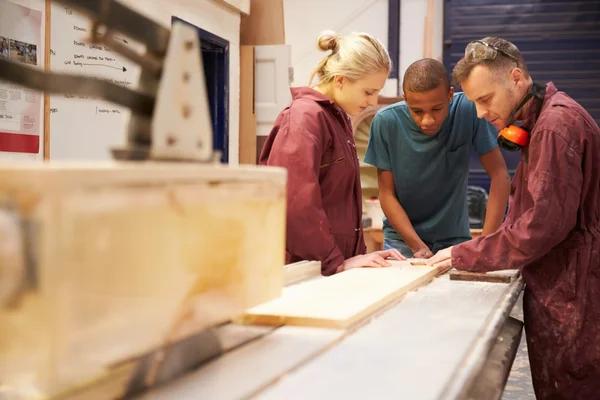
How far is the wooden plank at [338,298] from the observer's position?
4.09 ft

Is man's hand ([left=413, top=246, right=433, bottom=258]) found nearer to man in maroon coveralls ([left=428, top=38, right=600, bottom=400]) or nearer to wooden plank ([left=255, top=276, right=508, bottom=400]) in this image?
man in maroon coveralls ([left=428, top=38, right=600, bottom=400])

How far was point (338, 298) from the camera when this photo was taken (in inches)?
57.4

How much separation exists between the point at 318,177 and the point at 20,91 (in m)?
1.67

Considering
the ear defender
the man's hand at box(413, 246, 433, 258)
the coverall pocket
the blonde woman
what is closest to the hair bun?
the blonde woman

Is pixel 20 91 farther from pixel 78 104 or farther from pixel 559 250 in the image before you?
pixel 559 250

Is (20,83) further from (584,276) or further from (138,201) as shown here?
(584,276)

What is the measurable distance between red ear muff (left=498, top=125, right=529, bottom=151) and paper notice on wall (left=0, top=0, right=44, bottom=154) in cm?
206

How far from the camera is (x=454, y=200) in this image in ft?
10.1

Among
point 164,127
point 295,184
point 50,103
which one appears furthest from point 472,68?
point 50,103

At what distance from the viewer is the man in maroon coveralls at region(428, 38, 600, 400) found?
6.39ft

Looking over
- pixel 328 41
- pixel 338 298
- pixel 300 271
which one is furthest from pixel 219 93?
pixel 338 298

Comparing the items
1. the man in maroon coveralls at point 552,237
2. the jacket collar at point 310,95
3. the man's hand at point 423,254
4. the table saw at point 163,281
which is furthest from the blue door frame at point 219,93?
the table saw at point 163,281

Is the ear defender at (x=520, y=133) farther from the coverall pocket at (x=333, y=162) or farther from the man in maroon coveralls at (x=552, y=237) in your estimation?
the coverall pocket at (x=333, y=162)

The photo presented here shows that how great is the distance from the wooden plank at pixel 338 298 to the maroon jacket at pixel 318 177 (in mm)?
182
